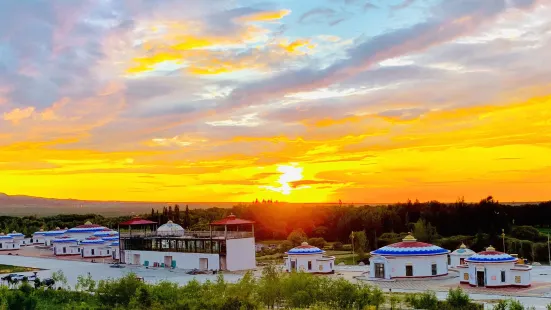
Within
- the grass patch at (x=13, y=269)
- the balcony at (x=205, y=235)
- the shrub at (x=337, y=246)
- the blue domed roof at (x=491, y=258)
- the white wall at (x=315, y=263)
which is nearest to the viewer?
the blue domed roof at (x=491, y=258)

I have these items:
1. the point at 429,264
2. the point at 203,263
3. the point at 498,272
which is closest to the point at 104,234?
the point at 203,263

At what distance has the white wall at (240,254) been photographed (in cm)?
4622

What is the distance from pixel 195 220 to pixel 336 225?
22.9 meters

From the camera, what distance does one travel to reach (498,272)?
116 ft

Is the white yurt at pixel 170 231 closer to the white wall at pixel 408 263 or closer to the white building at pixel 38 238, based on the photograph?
the white wall at pixel 408 263

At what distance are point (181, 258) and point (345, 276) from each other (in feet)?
43.6

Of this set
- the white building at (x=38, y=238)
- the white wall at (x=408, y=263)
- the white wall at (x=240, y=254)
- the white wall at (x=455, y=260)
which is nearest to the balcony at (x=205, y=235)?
the white wall at (x=240, y=254)

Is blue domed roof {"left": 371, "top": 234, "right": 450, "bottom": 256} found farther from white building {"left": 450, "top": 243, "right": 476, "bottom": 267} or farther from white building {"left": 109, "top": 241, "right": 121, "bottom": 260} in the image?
white building {"left": 109, "top": 241, "right": 121, "bottom": 260}

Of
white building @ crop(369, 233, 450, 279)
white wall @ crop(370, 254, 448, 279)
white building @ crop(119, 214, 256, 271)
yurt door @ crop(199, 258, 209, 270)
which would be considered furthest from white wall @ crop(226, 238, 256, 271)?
white wall @ crop(370, 254, 448, 279)

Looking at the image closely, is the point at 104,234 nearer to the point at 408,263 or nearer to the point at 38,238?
the point at 38,238

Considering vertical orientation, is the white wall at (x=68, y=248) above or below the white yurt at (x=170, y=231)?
below

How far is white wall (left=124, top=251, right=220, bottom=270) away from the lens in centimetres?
4669

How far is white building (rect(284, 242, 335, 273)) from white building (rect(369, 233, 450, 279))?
4.06 m

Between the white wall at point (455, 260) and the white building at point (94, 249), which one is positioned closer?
the white wall at point (455, 260)
